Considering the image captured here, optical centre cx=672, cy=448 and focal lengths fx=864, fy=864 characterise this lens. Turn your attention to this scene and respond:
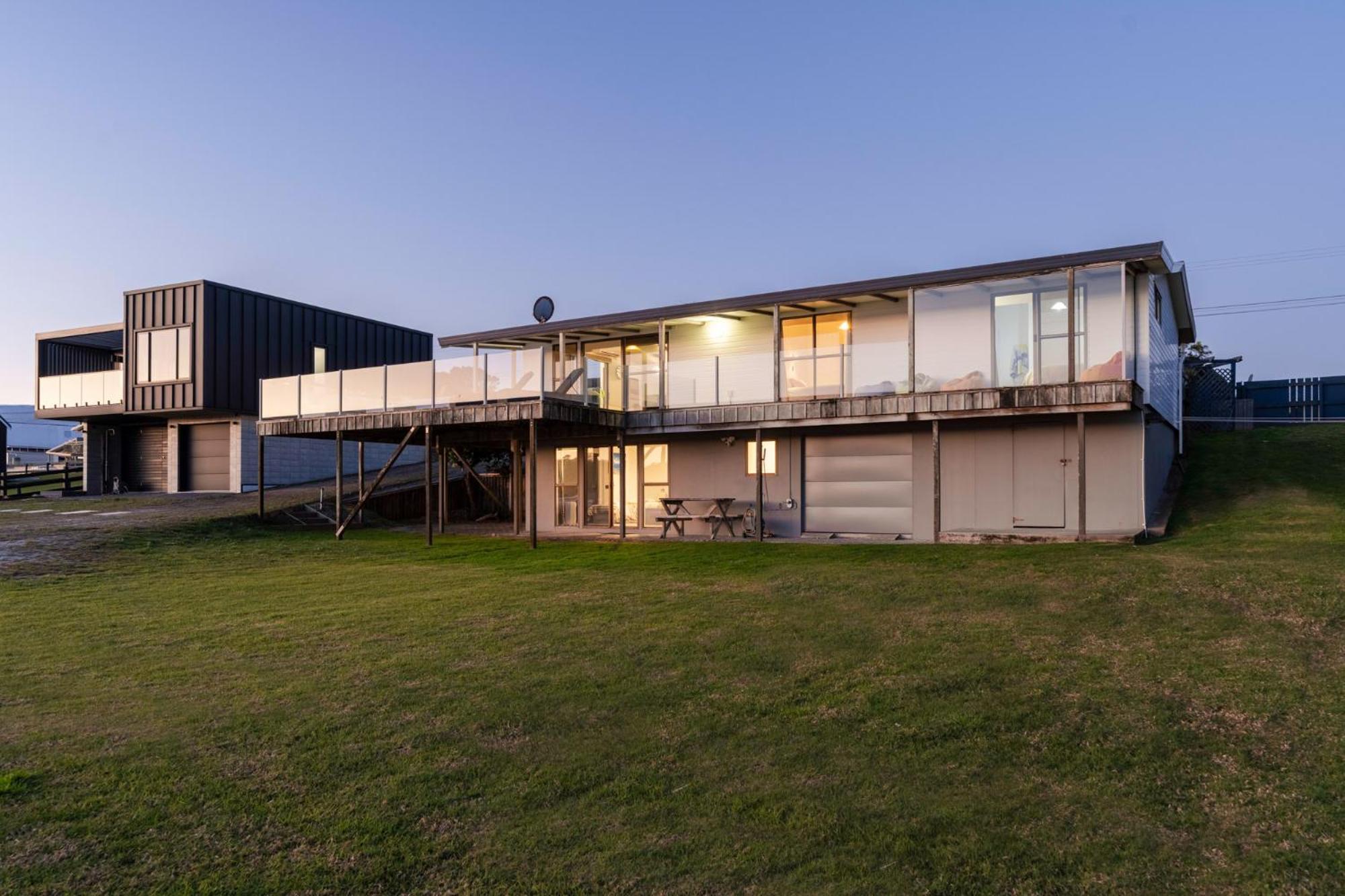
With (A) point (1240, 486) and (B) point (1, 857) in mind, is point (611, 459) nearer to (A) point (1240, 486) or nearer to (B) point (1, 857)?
(A) point (1240, 486)

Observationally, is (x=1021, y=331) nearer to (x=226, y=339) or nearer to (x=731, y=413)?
(x=731, y=413)

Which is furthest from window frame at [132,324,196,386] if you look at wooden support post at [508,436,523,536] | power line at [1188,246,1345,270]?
power line at [1188,246,1345,270]

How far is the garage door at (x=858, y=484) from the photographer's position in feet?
52.4

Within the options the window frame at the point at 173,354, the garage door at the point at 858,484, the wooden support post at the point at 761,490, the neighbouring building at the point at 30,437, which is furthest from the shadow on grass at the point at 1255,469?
the neighbouring building at the point at 30,437

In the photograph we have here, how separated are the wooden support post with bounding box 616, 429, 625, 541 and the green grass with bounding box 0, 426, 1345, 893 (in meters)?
5.87

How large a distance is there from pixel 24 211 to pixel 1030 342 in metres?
35.1

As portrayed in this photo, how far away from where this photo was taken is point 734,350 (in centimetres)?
1817

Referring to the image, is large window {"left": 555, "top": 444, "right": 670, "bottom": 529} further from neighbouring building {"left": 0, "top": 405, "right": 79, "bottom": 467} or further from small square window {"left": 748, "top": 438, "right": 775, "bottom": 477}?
neighbouring building {"left": 0, "top": 405, "right": 79, "bottom": 467}

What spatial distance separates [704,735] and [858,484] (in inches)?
443

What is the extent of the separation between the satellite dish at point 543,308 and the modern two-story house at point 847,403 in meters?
0.22

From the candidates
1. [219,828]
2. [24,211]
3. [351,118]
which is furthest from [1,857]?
[24,211]

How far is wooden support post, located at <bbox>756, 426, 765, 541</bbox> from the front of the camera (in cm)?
A: 1593

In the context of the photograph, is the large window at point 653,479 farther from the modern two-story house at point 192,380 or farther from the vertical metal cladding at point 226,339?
the vertical metal cladding at point 226,339

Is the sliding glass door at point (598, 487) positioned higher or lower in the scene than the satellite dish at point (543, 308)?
lower
